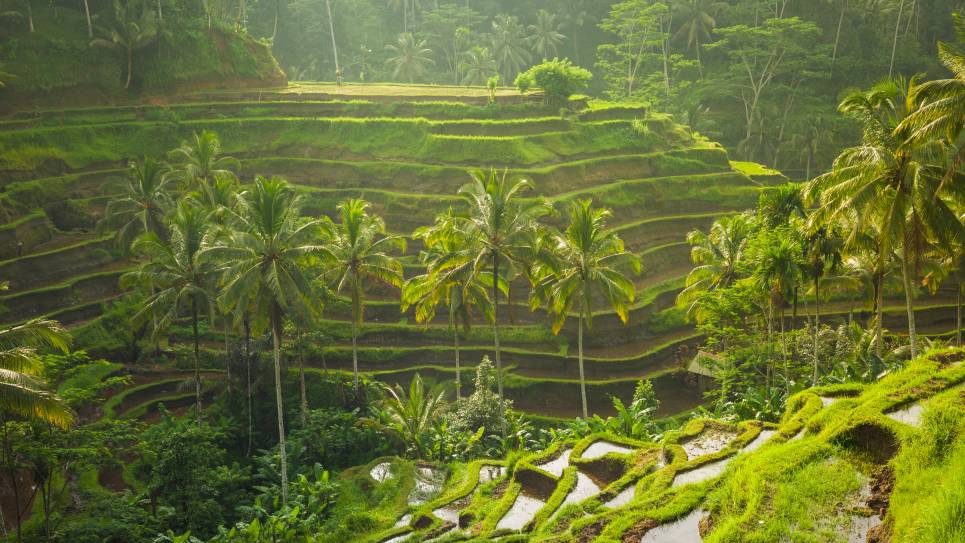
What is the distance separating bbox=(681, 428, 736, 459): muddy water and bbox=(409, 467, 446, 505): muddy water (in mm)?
7211

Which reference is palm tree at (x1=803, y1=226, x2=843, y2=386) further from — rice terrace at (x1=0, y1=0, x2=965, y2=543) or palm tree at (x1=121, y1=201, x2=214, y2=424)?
palm tree at (x1=121, y1=201, x2=214, y2=424)

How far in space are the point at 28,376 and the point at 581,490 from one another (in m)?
12.4

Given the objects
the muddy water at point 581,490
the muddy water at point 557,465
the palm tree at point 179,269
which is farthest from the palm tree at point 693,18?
the muddy water at point 581,490

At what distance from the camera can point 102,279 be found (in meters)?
35.2

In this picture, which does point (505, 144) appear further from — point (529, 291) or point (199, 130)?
point (199, 130)

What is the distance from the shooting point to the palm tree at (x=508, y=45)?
72.6 metres

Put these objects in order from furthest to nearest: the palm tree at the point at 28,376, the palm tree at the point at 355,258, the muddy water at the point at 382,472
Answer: the palm tree at the point at 355,258, the muddy water at the point at 382,472, the palm tree at the point at 28,376

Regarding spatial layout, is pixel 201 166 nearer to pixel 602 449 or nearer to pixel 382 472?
pixel 382 472

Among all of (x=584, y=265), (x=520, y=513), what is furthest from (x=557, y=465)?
(x=584, y=265)

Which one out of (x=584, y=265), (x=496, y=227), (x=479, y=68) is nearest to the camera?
(x=496, y=227)

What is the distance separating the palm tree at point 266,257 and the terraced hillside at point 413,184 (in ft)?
19.4

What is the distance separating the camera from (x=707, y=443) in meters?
18.0

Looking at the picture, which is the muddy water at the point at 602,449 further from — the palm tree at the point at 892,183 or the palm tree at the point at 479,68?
the palm tree at the point at 479,68

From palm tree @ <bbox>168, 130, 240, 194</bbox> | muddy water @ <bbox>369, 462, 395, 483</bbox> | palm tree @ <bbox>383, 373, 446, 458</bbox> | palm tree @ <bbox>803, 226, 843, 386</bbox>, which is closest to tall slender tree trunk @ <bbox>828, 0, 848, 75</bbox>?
palm tree @ <bbox>803, 226, 843, 386</bbox>
